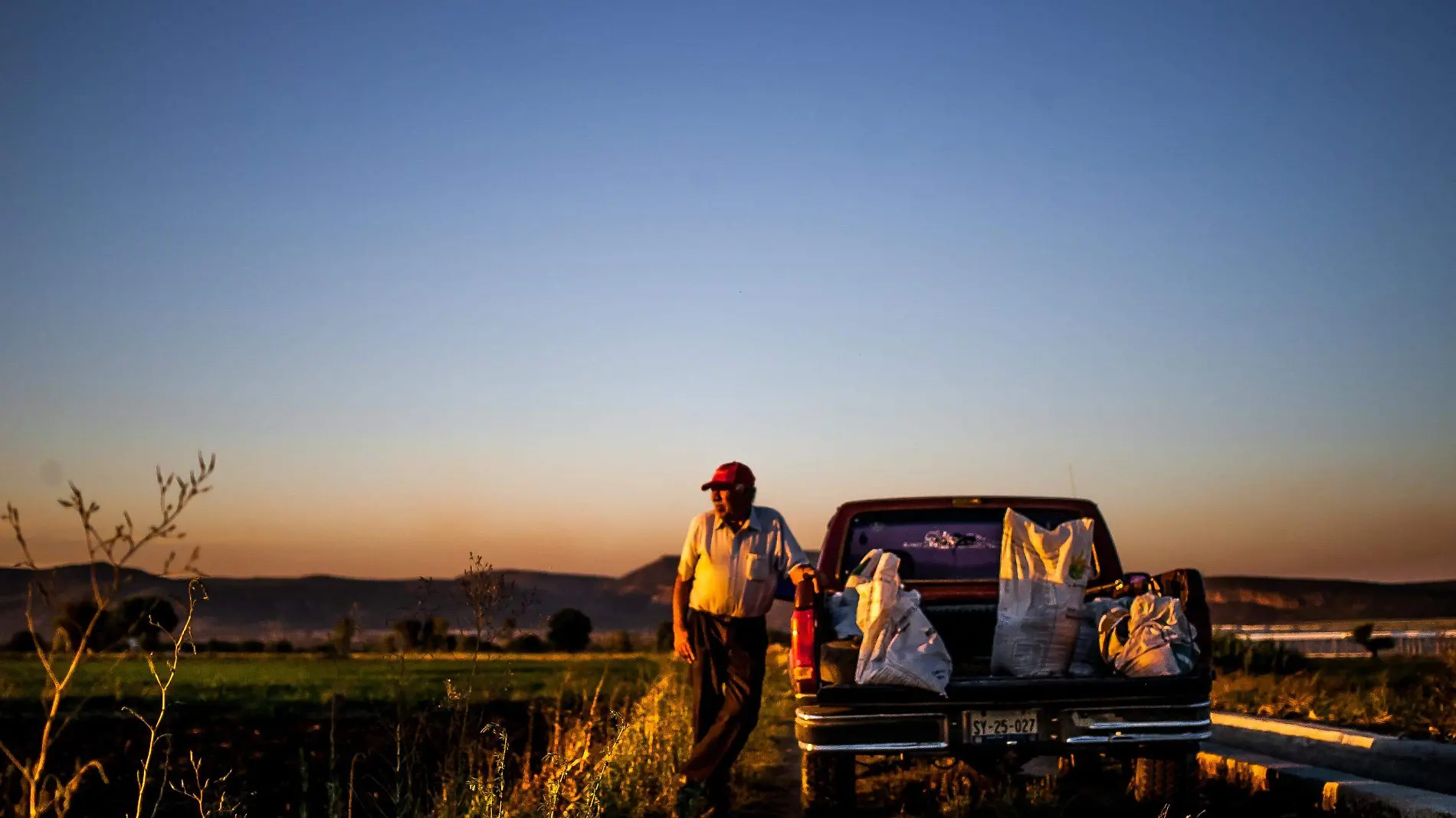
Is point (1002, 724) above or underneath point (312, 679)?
above

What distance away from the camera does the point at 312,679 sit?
35156 millimetres

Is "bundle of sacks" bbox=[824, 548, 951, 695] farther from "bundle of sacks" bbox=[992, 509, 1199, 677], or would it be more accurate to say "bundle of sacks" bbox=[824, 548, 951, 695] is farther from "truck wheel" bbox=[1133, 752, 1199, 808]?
"truck wheel" bbox=[1133, 752, 1199, 808]

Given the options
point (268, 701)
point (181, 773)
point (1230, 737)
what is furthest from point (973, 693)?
point (268, 701)

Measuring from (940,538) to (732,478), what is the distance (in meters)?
1.99

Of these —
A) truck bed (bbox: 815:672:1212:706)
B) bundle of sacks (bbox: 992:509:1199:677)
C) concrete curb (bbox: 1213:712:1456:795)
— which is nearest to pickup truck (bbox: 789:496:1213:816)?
truck bed (bbox: 815:672:1212:706)

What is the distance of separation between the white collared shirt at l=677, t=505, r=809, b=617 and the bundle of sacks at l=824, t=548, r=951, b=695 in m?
0.57

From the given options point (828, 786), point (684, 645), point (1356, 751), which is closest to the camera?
point (828, 786)

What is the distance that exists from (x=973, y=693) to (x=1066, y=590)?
3.29ft

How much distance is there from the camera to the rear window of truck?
338 inches

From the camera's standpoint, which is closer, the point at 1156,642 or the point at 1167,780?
the point at 1156,642

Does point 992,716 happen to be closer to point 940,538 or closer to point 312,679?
point 940,538

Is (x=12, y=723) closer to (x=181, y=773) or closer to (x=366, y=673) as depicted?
(x=181, y=773)

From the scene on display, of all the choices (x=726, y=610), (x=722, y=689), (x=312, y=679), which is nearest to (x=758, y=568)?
(x=726, y=610)

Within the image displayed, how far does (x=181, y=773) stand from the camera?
12.2 meters
